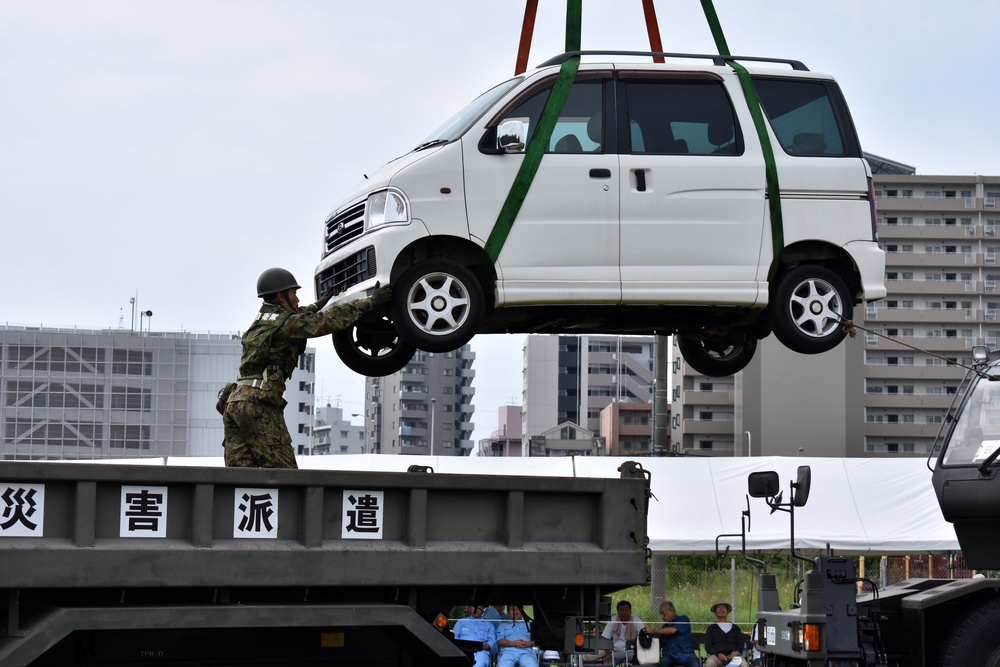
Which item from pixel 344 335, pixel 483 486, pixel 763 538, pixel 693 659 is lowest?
pixel 693 659

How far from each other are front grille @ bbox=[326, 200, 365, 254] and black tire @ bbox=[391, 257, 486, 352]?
0.49 meters

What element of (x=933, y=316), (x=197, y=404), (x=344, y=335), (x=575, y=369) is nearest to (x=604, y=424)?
(x=575, y=369)

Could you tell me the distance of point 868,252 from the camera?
7.95 metres

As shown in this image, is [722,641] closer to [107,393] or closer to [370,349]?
[370,349]

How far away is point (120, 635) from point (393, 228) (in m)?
2.78

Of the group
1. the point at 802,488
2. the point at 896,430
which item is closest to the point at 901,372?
the point at 896,430

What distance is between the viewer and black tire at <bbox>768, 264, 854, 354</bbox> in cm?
778

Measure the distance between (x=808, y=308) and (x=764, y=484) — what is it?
110cm

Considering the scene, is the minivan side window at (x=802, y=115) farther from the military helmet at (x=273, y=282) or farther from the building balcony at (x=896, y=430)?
the building balcony at (x=896, y=430)

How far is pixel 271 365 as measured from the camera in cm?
683

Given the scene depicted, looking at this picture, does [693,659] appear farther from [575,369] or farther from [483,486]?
[575,369]

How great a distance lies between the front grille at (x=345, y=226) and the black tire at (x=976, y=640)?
5.27 meters

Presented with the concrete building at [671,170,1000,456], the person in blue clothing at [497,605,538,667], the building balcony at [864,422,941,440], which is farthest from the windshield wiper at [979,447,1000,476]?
the building balcony at [864,422,941,440]

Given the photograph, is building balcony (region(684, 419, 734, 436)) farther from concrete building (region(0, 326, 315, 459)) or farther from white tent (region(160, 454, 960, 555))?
white tent (region(160, 454, 960, 555))
